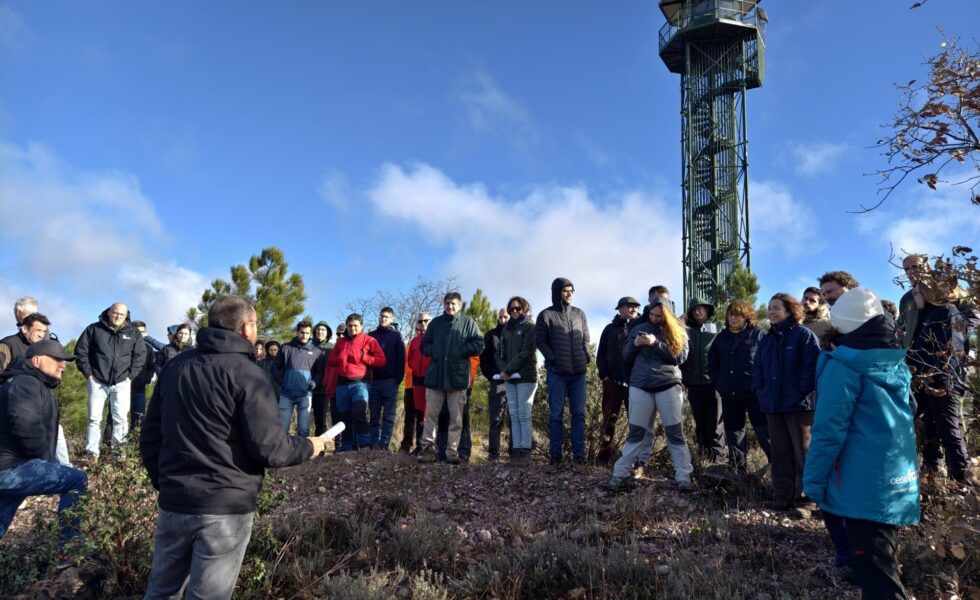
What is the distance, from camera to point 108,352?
27.2ft

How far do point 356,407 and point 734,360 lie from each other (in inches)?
193

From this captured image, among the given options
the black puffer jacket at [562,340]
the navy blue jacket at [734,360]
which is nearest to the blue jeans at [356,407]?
the black puffer jacket at [562,340]

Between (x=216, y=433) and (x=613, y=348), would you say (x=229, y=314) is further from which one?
(x=613, y=348)


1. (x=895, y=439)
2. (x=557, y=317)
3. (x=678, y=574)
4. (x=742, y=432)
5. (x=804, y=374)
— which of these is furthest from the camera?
(x=557, y=317)

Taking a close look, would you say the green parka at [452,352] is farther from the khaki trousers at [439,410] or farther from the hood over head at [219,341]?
the hood over head at [219,341]

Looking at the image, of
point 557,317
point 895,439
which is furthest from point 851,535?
point 557,317

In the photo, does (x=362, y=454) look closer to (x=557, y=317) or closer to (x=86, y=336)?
(x=557, y=317)

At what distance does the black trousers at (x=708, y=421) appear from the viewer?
7.22 metres

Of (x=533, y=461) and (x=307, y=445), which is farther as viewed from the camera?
(x=533, y=461)

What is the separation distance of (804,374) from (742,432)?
1507 mm

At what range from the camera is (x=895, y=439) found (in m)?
3.42

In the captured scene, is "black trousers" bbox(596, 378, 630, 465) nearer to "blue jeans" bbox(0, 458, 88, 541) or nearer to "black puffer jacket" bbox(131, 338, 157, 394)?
"blue jeans" bbox(0, 458, 88, 541)

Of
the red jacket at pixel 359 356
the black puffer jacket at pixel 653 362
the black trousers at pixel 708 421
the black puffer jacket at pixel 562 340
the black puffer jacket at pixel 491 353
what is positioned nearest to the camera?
the black puffer jacket at pixel 653 362

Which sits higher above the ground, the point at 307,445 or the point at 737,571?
the point at 307,445
